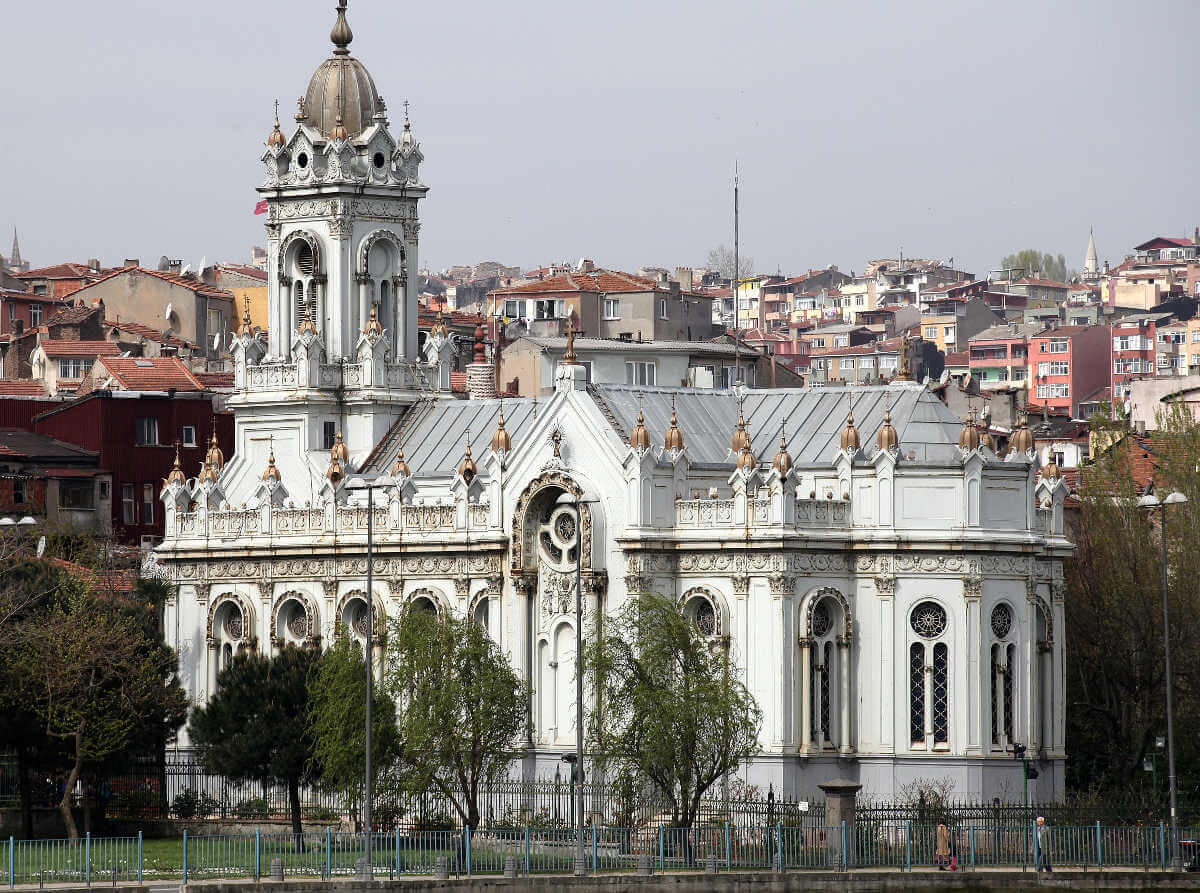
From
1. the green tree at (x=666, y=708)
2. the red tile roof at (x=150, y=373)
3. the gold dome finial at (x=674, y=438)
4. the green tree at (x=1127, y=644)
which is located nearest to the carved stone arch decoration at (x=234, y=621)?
the gold dome finial at (x=674, y=438)

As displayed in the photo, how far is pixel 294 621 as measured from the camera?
10131 centimetres

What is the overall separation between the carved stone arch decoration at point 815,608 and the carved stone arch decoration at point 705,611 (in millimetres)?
2312

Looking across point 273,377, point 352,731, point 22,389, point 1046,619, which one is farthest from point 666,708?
point 22,389

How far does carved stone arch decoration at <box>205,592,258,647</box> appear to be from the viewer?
10144 cm

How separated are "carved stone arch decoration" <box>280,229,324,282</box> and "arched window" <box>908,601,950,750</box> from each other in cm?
2645

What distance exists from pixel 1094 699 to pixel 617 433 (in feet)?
68.1

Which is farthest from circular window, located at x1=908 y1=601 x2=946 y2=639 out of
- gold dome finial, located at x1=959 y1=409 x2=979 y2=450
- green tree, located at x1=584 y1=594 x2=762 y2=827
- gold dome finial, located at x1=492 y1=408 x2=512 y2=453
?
gold dome finial, located at x1=492 y1=408 x2=512 y2=453

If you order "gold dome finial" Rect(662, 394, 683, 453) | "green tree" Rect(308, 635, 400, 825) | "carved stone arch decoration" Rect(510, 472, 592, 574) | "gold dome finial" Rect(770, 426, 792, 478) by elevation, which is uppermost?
"gold dome finial" Rect(662, 394, 683, 453)

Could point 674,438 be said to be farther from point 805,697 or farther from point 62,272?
point 62,272

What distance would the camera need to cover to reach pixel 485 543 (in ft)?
312

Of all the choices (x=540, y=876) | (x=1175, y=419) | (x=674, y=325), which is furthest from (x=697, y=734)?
(x=674, y=325)

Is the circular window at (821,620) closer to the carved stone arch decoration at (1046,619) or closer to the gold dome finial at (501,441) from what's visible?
the carved stone arch decoration at (1046,619)

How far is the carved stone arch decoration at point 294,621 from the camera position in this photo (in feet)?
328

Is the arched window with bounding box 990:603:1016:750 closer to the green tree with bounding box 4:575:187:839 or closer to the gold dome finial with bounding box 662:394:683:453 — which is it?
the gold dome finial with bounding box 662:394:683:453
